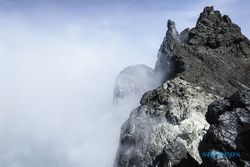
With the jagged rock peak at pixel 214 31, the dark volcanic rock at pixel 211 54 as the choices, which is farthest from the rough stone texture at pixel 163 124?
the jagged rock peak at pixel 214 31

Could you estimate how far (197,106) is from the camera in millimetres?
57219

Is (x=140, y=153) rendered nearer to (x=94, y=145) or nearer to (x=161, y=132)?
(x=161, y=132)

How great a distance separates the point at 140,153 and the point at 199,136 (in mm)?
7382

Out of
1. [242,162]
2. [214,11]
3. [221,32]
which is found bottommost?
[242,162]

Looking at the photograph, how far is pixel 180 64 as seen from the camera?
228ft

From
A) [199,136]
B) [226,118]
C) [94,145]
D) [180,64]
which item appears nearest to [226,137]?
[226,118]

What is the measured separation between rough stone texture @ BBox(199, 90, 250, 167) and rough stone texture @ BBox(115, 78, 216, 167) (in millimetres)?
10688

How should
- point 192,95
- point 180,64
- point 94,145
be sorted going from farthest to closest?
point 94,145
point 180,64
point 192,95

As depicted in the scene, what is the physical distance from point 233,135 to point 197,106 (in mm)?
20265

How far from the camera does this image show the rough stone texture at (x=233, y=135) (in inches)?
1425

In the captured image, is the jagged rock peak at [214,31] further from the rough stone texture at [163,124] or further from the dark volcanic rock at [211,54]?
the rough stone texture at [163,124]

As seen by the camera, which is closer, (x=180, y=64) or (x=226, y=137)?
(x=226, y=137)

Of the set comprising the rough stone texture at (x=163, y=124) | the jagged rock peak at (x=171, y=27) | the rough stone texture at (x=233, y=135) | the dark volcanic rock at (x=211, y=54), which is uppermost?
the jagged rock peak at (x=171, y=27)

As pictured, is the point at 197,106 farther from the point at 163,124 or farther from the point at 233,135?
the point at 233,135
